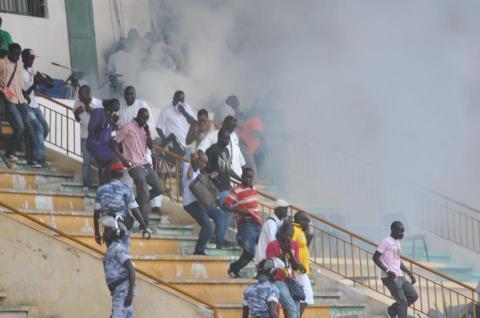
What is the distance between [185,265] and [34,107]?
3.71 metres

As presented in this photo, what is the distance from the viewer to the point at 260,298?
1622 centimetres

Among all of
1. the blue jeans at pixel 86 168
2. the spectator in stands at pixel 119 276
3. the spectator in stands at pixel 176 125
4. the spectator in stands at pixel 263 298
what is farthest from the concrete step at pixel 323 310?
the spectator in stands at pixel 176 125

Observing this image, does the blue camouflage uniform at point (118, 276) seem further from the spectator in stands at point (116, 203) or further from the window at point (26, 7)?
the window at point (26, 7)

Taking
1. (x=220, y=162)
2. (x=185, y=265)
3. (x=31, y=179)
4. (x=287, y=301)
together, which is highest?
(x=220, y=162)

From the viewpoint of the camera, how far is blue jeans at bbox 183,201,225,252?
1920 cm

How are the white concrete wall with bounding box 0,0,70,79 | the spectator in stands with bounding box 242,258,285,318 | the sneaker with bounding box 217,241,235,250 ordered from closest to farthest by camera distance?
the spectator in stands with bounding box 242,258,285,318
the sneaker with bounding box 217,241,235,250
the white concrete wall with bounding box 0,0,70,79

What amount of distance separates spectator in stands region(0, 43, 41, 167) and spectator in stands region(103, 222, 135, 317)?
5072mm

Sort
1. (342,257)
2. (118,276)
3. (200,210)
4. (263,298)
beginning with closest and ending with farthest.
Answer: (118,276), (263,298), (200,210), (342,257)

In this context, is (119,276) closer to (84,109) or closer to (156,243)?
(156,243)

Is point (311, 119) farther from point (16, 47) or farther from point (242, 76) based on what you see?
point (16, 47)

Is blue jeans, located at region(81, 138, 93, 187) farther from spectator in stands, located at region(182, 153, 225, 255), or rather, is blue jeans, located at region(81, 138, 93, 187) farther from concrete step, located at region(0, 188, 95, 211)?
spectator in stands, located at region(182, 153, 225, 255)

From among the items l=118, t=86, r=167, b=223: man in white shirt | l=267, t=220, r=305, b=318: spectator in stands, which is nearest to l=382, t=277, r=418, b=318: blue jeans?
l=267, t=220, r=305, b=318: spectator in stands

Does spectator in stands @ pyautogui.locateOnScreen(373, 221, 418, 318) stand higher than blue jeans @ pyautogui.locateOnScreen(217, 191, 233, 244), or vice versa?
blue jeans @ pyautogui.locateOnScreen(217, 191, 233, 244)

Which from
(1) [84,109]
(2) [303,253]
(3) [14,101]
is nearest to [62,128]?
(1) [84,109]
